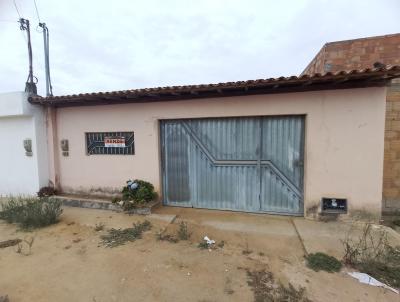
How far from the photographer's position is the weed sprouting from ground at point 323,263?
3.17 m

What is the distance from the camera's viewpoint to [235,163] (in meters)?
Result: 5.39

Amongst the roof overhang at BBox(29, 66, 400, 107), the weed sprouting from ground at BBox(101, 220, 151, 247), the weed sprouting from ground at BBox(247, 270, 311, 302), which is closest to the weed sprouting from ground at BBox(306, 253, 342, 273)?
the weed sprouting from ground at BBox(247, 270, 311, 302)

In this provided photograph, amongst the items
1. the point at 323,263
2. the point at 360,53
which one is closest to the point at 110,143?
the point at 323,263

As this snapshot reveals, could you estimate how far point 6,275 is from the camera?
308 cm

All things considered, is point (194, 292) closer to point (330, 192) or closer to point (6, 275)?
point (6, 275)

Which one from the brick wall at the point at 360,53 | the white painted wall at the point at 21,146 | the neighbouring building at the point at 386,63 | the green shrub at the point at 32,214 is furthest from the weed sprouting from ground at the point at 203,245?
the brick wall at the point at 360,53

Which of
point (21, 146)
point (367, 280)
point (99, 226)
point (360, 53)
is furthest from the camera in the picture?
point (21, 146)

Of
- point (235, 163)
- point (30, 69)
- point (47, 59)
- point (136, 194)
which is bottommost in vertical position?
point (136, 194)

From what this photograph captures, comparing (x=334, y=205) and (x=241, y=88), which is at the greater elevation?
(x=241, y=88)

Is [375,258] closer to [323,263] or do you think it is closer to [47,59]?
[323,263]

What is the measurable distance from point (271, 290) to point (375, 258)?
1.75 metres

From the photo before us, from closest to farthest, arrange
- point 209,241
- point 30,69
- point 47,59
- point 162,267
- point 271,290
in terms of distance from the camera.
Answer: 1. point 271,290
2. point 162,267
3. point 209,241
4. point 30,69
5. point 47,59

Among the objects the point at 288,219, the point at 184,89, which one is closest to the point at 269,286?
the point at 288,219

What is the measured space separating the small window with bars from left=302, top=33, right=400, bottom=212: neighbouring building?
5.49 meters
